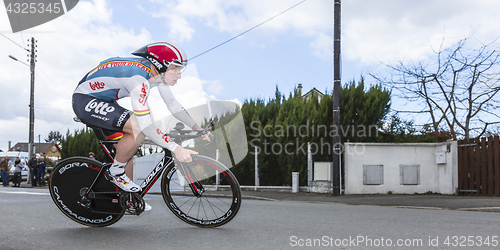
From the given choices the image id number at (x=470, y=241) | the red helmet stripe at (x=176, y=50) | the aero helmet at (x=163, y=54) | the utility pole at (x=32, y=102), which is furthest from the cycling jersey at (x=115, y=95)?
the utility pole at (x=32, y=102)

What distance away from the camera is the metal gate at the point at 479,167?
12258mm

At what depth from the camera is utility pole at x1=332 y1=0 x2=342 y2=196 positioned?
1310cm

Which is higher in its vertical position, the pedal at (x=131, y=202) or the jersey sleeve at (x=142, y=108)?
the jersey sleeve at (x=142, y=108)

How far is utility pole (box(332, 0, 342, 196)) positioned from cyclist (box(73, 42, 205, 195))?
32.8ft

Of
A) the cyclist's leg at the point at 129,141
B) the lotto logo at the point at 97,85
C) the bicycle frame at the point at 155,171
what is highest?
the lotto logo at the point at 97,85

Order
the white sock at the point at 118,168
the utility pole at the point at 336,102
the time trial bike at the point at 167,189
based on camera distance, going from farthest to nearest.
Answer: the utility pole at the point at 336,102
the time trial bike at the point at 167,189
the white sock at the point at 118,168

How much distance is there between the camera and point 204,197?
420cm

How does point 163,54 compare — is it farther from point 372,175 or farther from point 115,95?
point 372,175

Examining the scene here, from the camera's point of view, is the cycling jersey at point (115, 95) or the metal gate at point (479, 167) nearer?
the cycling jersey at point (115, 95)

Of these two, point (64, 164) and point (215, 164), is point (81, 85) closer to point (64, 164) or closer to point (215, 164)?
point (64, 164)

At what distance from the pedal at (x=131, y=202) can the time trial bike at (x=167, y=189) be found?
12 centimetres

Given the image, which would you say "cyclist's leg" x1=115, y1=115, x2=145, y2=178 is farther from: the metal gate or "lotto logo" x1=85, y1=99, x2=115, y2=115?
the metal gate

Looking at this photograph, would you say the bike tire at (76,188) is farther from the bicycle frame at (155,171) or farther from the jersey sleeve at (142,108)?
the jersey sleeve at (142,108)

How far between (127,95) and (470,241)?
3547 millimetres
